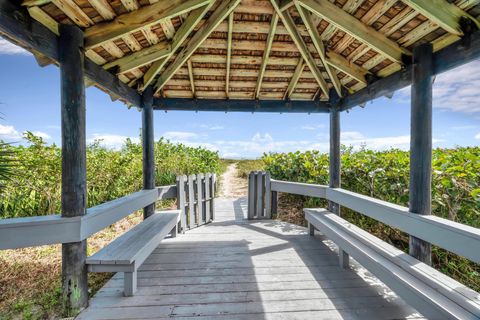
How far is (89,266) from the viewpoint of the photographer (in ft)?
9.50

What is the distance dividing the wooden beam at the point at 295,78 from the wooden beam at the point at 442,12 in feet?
8.28

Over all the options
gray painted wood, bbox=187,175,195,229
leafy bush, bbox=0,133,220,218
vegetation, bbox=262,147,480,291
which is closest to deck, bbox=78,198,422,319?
gray painted wood, bbox=187,175,195,229

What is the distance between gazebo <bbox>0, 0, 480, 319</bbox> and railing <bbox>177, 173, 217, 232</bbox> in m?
0.08

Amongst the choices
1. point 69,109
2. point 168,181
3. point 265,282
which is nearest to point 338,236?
point 265,282

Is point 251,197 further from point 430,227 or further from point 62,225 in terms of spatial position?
point 62,225

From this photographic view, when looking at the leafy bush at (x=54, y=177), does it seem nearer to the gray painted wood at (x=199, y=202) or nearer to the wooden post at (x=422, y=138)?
the gray painted wood at (x=199, y=202)

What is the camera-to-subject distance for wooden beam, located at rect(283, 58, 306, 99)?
5004mm

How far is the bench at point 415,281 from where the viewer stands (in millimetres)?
1979

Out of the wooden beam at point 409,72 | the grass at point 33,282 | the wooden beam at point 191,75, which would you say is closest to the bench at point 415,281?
the wooden beam at point 409,72

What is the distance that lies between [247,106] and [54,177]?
4.56m

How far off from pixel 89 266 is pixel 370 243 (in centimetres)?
331

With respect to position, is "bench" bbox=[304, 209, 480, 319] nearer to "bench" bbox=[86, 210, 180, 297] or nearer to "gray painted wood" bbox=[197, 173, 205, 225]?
"bench" bbox=[86, 210, 180, 297]

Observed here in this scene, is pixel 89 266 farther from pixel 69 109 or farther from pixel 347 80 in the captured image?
pixel 347 80

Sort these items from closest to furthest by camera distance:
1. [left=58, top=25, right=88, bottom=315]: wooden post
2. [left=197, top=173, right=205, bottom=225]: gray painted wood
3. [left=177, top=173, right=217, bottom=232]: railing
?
[left=58, top=25, right=88, bottom=315]: wooden post < [left=177, top=173, right=217, bottom=232]: railing < [left=197, top=173, right=205, bottom=225]: gray painted wood
